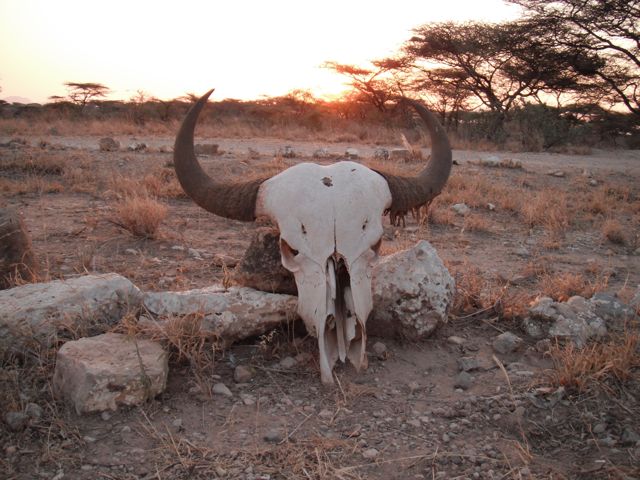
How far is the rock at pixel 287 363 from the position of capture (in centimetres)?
297

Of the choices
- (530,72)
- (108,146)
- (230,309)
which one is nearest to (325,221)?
(230,309)

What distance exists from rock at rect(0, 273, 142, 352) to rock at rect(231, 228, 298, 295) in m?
0.65

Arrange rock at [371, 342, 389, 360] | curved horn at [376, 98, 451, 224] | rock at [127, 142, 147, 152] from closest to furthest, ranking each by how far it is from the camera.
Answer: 1. rock at [371, 342, 389, 360]
2. curved horn at [376, 98, 451, 224]
3. rock at [127, 142, 147, 152]

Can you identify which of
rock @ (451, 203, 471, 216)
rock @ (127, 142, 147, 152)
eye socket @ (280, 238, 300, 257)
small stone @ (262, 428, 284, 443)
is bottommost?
small stone @ (262, 428, 284, 443)

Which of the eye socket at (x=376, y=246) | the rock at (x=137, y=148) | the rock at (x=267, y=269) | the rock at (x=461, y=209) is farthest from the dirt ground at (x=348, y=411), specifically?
the rock at (x=137, y=148)

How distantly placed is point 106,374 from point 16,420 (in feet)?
1.28

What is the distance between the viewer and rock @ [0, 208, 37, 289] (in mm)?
3557

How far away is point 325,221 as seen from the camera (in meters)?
2.79

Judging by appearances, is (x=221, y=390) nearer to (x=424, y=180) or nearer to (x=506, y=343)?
(x=506, y=343)

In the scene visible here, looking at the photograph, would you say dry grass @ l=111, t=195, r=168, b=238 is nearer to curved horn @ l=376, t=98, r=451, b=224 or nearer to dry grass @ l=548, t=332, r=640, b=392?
curved horn @ l=376, t=98, r=451, b=224

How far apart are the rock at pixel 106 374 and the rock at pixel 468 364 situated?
1581mm

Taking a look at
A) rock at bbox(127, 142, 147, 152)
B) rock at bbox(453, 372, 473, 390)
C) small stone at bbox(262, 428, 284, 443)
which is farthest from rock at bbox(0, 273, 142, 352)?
rock at bbox(127, 142, 147, 152)

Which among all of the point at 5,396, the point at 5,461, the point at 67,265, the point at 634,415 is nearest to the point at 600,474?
the point at 634,415

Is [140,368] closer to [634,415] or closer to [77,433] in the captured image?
[77,433]
